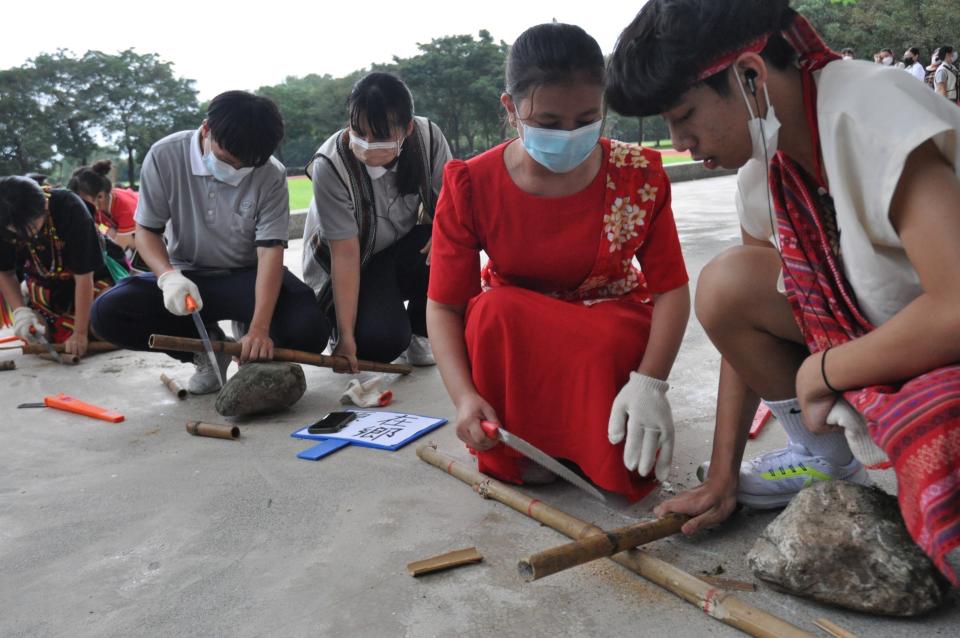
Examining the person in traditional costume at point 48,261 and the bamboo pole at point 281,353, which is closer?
the bamboo pole at point 281,353

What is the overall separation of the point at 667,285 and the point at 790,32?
2.41 ft

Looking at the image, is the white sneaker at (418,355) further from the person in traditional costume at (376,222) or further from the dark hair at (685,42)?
the dark hair at (685,42)

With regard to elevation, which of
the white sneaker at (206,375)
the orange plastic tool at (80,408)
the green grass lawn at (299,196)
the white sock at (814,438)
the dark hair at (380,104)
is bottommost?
the green grass lawn at (299,196)

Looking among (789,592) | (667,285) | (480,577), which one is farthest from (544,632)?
(667,285)

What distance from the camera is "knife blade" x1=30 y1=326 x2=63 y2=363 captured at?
3.85 metres

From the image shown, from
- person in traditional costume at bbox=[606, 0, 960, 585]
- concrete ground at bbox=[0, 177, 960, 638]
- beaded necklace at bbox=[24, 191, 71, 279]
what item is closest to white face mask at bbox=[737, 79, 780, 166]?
person in traditional costume at bbox=[606, 0, 960, 585]

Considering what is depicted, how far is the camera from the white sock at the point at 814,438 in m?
1.71

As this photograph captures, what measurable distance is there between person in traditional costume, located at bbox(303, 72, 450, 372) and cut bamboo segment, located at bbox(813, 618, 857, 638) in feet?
6.66

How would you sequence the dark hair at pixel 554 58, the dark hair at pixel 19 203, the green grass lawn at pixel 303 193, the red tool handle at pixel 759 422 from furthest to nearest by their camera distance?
the green grass lawn at pixel 303 193
the dark hair at pixel 19 203
the red tool handle at pixel 759 422
the dark hair at pixel 554 58

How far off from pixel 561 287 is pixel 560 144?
395 millimetres

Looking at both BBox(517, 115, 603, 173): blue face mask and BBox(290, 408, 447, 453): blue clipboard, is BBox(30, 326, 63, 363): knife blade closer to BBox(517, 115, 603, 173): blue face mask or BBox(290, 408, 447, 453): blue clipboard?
BBox(290, 408, 447, 453): blue clipboard

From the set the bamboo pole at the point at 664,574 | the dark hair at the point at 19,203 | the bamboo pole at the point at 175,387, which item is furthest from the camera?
the dark hair at the point at 19,203

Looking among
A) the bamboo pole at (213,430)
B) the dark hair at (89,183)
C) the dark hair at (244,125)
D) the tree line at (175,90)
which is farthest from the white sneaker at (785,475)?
the tree line at (175,90)

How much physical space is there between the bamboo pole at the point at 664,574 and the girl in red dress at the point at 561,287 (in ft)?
0.28
